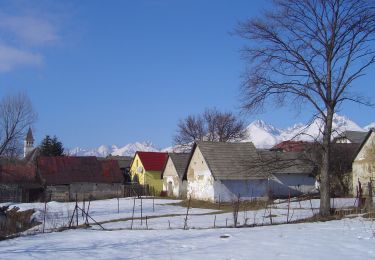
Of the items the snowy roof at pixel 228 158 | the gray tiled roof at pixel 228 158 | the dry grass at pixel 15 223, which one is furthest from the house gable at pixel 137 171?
the dry grass at pixel 15 223

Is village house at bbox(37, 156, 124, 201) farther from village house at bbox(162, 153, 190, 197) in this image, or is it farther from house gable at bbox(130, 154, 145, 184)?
village house at bbox(162, 153, 190, 197)

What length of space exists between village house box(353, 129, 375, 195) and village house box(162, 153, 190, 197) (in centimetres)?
1649

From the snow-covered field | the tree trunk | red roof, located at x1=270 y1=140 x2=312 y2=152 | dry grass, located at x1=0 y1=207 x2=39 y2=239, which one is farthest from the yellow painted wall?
the snow-covered field

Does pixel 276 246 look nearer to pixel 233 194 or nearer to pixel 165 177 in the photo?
pixel 233 194

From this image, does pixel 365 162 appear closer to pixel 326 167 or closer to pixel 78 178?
pixel 326 167

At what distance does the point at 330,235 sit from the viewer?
16.5 meters

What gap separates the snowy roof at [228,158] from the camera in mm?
42344

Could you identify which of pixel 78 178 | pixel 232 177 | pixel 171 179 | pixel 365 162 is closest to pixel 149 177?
pixel 78 178

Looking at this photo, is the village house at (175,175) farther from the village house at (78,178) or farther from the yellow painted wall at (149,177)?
the yellow painted wall at (149,177)

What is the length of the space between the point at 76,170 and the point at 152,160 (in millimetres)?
10990

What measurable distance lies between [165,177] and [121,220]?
1153 inches

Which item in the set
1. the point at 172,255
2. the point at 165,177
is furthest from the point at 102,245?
the point at 165,177

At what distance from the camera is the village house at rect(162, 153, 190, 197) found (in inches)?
2048

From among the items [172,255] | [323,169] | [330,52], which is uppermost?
[330,52]
